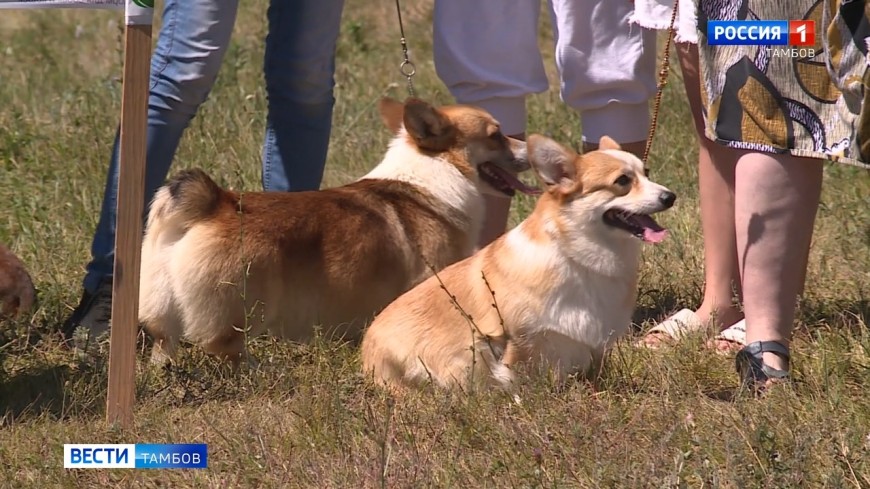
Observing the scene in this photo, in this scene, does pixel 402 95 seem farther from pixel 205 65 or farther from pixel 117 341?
pixel 117 341

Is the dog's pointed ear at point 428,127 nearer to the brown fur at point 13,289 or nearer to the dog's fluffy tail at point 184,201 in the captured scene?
the dog's fluffy tail at point 184,201

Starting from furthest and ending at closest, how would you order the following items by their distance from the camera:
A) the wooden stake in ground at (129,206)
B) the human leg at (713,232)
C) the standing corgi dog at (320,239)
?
the human leg at (713,232) < the standing corgi dog at (320,239) < the wooden stake in ground at (129,206)

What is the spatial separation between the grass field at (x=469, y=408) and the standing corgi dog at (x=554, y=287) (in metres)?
0.12

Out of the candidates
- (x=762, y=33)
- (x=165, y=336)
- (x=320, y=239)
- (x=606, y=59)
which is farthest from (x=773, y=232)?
(x=165, y=336)

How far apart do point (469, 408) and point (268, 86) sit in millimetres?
1721

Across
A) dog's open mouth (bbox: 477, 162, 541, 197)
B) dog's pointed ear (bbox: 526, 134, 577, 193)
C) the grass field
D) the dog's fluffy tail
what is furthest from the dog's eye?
the dog's fluffy tail

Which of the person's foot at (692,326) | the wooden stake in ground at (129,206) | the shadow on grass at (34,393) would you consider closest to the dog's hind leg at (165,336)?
the shadow on grass at (34,393)

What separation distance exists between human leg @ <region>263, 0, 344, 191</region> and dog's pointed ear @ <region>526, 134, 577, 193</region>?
1162 millimetres

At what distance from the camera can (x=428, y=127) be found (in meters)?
4.26

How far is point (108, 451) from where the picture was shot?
3035mm

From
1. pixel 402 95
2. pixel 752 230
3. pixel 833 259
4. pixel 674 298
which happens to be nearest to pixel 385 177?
pixel 674 298

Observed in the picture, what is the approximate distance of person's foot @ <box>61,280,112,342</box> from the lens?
4.04 meters

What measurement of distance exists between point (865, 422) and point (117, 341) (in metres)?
1.88

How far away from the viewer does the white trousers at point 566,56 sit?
13.6ft
